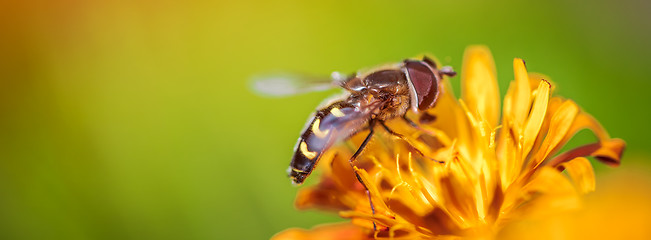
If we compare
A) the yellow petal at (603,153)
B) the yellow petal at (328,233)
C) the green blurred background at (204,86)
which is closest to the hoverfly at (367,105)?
the yellow petal at (328,233)

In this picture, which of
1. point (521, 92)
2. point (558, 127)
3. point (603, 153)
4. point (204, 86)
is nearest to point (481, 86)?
point (521, 92)

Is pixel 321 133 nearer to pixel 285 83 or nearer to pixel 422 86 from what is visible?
pixel 422 86

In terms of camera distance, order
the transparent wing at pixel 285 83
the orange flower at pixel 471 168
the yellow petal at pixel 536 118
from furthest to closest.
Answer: the transparent wing at pixel 285 83, the yellow petal at pixel 536 118, the orange flower at pixel 471 168

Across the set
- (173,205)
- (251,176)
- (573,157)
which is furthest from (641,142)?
(173,205)

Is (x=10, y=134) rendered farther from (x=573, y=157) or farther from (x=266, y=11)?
(x=573, y=157)

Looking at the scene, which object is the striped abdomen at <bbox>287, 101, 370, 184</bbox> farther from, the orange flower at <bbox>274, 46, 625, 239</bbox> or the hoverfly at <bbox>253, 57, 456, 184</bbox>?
the orange flower at <bbox>274, 46, 625, 239</bbox>

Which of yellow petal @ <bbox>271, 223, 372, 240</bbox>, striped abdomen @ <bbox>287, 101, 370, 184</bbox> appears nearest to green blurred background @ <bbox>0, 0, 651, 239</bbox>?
yellow petal @ <bbox>271, 223, 372, 240</bbox>

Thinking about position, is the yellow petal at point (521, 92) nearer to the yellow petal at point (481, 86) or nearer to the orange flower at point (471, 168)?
the orange flower at point (471, 168)
